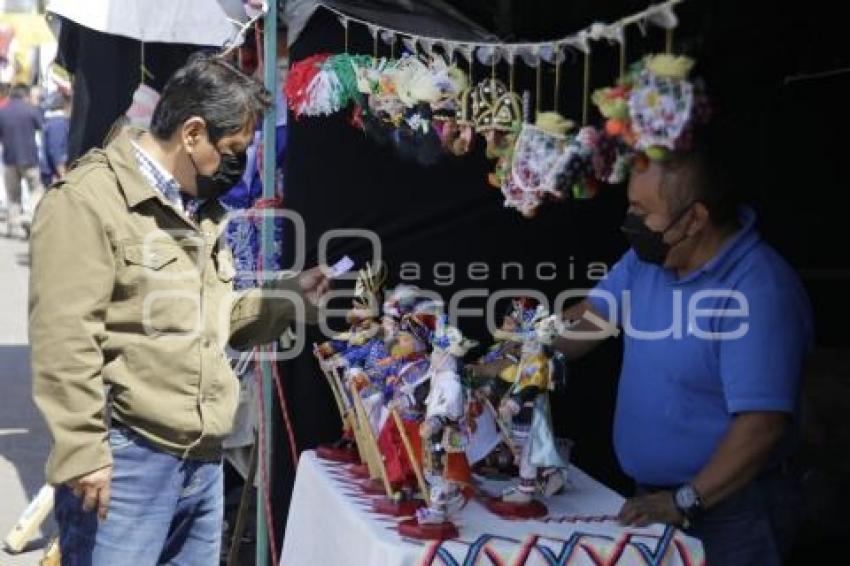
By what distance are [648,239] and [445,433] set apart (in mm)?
662

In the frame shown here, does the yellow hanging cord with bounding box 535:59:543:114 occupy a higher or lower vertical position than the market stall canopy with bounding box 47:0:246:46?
lower

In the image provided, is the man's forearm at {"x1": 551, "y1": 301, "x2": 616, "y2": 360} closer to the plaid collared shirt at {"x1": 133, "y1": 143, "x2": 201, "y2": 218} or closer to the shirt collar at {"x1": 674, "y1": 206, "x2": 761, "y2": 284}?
the shirt collar at {"x1": 674, "y1": 206, "x2": 761, "y2": 284}

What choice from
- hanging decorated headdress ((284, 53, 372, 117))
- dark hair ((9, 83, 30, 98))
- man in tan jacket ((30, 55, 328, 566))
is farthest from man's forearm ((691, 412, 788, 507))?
dark hair ((9, 83, 30, 98))

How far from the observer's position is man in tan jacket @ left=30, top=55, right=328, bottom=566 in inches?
97.0

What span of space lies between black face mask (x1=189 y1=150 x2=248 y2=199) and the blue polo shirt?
1064 mm

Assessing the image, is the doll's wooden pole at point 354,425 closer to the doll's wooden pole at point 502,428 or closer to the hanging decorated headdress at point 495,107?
the doll's wooden pole at point 502,428

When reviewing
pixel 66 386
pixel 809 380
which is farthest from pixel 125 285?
pixel 809 380

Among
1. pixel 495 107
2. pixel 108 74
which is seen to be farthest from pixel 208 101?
pixel 108 74

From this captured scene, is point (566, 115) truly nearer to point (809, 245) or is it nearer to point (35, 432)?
point (809, 245)

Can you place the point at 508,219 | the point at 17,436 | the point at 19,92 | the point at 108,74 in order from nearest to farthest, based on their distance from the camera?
the point at 508,219 < the point at 108,74 < the point at 17,436 < the point at 19,92

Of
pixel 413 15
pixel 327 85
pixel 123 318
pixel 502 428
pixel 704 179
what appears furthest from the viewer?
pixel 327 85

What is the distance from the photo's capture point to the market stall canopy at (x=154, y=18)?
473cm

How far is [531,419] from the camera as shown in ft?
9.37

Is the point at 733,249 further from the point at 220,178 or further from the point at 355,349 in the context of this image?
the point at 220,178
